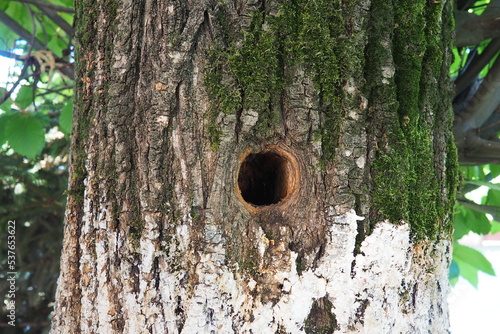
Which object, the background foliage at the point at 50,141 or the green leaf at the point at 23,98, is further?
the green leaf at the point at 23,98

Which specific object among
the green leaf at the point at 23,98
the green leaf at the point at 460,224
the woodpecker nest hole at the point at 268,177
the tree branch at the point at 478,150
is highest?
the green leaf at the point at 23,98

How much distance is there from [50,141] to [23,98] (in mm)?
1216

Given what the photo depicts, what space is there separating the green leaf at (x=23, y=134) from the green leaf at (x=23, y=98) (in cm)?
9

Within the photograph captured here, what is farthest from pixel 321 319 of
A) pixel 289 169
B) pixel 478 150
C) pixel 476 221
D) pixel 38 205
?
pixel 38 205

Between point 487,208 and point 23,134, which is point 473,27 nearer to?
point 487,208

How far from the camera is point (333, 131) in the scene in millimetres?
1258

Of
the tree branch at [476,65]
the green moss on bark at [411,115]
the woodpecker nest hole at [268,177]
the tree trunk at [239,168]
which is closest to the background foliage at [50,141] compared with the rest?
the tree branch at [476,65]

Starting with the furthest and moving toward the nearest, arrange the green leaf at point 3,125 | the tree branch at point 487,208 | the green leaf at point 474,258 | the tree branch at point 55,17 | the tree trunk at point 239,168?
the green leaf at point 474,258, the green leaf at point 3,125, the tree branch at point 55,17, the tree branch at point 487,208, the tree trunk at point 239,168

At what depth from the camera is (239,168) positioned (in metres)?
1.26

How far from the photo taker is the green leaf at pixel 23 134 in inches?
92.7

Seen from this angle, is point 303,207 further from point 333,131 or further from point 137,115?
point 137,115

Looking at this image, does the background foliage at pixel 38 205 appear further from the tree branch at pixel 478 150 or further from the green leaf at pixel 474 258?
the green leaf at pixel 474 258

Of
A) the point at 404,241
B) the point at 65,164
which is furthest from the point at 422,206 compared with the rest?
the point at 65,164

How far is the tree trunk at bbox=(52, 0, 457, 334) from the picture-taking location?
1233 millimetres
